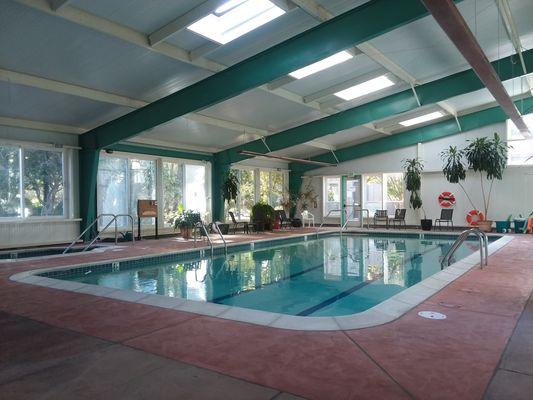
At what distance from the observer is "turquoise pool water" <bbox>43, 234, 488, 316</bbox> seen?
15.7ft

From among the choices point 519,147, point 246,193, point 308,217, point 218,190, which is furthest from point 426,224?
point 218,190

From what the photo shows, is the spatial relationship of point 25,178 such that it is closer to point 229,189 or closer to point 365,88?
point 229,189

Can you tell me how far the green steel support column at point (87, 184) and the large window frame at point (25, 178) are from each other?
0.80ft

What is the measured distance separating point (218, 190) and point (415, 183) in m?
6.55

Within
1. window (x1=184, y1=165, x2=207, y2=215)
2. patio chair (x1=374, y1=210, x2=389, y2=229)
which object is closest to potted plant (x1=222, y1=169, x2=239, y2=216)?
window (x1=184, y1=165, x2=207, y2=215)

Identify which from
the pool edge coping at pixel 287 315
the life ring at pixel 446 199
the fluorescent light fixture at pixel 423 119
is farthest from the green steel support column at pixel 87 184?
the life ring at pixel 446 199

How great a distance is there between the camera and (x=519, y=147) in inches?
466

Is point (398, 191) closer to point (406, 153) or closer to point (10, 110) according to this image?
point (406, 153)

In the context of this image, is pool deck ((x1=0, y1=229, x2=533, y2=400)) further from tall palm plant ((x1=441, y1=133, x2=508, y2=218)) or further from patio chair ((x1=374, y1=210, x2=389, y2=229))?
patio chair ((x1=374, y1=210, x2=389, y2=229))

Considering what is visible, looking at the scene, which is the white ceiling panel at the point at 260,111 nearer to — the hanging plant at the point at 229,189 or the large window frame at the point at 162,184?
the hanging plant at the point at 229,189

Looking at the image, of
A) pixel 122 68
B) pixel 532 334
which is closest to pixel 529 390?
pixel 532 334

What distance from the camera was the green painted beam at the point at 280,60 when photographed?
17.0 ft

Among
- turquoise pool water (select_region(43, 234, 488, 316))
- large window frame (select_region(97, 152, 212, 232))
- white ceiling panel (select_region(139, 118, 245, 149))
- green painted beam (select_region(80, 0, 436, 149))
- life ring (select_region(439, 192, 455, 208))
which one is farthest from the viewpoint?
life ring (select_region(439, 192, 455, 208))

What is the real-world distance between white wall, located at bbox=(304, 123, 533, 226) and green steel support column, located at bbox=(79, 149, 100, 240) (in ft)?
29.8
